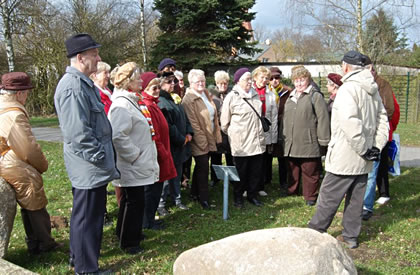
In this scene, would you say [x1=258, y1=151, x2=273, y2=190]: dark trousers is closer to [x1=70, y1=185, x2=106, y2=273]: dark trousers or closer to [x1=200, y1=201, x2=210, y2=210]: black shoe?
[x1=200, y1=201, x2=210, y2=210]: black shoe

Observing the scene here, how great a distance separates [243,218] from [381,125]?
90.9 inches

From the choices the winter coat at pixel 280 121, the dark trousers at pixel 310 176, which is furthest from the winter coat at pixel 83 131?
the winter coat at pixel 280 121

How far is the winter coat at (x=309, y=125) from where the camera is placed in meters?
5.77

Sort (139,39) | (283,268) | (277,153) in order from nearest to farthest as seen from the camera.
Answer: (283,268) → (277,153) → (139,39)

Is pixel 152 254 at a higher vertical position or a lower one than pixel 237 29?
lower

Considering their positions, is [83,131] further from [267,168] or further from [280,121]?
[267,168]

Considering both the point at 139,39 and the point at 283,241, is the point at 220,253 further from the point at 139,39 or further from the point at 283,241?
the point at 139,39

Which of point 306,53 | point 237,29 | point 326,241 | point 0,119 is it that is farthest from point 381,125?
point 306,53

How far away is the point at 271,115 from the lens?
6.34 m

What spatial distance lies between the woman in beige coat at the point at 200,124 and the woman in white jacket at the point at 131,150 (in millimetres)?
1443

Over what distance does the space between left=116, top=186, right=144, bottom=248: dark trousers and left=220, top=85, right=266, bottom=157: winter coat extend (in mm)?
2027

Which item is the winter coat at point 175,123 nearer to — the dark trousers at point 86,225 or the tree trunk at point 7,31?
the dark trousers at point 86,225

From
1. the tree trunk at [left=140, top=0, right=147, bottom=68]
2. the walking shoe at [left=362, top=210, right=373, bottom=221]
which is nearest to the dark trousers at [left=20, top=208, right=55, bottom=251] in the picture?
the walking shoe at [left=362, top=210, right=373, bottom=221]

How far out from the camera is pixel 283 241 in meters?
2.86
